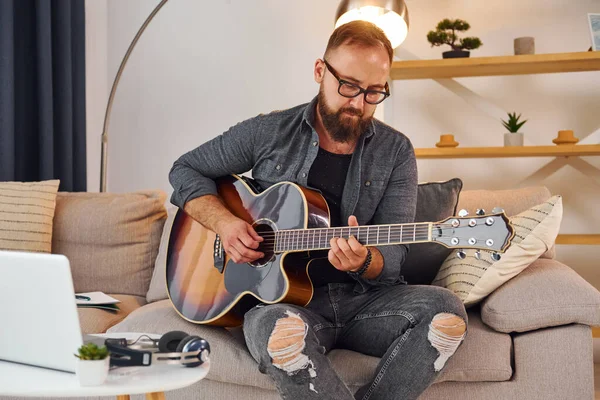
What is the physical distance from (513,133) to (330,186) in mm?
1248

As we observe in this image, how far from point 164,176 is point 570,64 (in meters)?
1.83

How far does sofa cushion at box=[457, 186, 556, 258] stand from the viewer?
2.31m

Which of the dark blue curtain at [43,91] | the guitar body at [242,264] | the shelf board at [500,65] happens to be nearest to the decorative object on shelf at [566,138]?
the shelf board at [500,65]

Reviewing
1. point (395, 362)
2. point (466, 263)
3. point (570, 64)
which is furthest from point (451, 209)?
point (570, 64)

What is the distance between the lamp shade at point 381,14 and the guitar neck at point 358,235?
115 cm

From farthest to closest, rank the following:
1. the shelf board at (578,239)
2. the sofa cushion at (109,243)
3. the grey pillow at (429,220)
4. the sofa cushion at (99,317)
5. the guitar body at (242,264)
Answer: the shelf board at (578,239), the sofa cushion at (109,243), the grey pillow at (429,220), the sofa cushion at (99,317), the guitar body at (242,264)

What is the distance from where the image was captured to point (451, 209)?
2.28m

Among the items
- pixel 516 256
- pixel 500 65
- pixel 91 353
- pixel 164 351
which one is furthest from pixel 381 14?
pixel 91 353

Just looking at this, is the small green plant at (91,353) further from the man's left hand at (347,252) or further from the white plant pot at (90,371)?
the man's left hand at (347,252)

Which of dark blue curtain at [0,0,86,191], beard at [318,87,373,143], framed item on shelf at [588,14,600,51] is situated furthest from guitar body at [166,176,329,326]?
framed item on shelf at [588,14,600,51]

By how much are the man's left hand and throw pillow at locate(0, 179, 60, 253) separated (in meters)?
1.14

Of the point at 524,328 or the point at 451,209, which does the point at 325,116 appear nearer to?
the point at 451,209

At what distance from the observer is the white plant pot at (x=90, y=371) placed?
1.09 meters

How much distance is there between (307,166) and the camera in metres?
1.97
